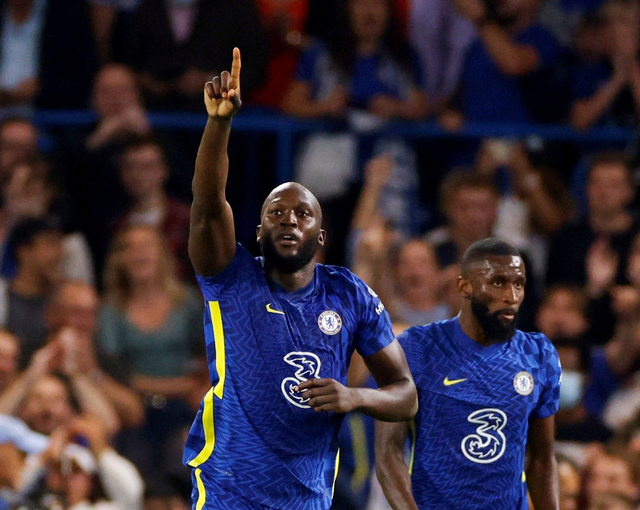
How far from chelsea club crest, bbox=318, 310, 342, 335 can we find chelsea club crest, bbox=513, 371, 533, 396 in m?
0.89

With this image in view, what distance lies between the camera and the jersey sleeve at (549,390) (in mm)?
4809

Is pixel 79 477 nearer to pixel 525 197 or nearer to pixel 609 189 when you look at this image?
pixel 525 197

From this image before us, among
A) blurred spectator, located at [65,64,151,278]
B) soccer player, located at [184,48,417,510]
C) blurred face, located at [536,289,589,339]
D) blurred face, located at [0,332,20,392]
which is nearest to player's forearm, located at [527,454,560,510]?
soccer player, located at [184,48,417,510]

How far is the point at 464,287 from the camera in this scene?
15.8 ft

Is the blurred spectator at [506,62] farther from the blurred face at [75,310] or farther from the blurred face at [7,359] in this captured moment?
the blurred face at [7,359]

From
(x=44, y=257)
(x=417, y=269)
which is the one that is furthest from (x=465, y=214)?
(x=44, y=257)

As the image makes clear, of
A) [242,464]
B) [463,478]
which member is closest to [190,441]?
[242,464]

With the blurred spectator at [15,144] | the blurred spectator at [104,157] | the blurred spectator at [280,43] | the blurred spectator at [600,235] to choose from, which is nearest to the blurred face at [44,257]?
the blurred spectator at [104,157]

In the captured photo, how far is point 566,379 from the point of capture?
7.42m

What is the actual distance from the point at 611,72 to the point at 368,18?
183cm

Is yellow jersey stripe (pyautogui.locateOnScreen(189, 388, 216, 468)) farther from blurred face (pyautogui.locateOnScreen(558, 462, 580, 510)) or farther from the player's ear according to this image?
blurred face (pyautogui.locateOnScreen(558, 462, 580, 510))

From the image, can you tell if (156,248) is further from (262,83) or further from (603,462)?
(603,462)

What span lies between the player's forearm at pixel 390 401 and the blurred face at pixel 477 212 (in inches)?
142

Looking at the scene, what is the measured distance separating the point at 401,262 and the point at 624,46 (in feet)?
7.86
